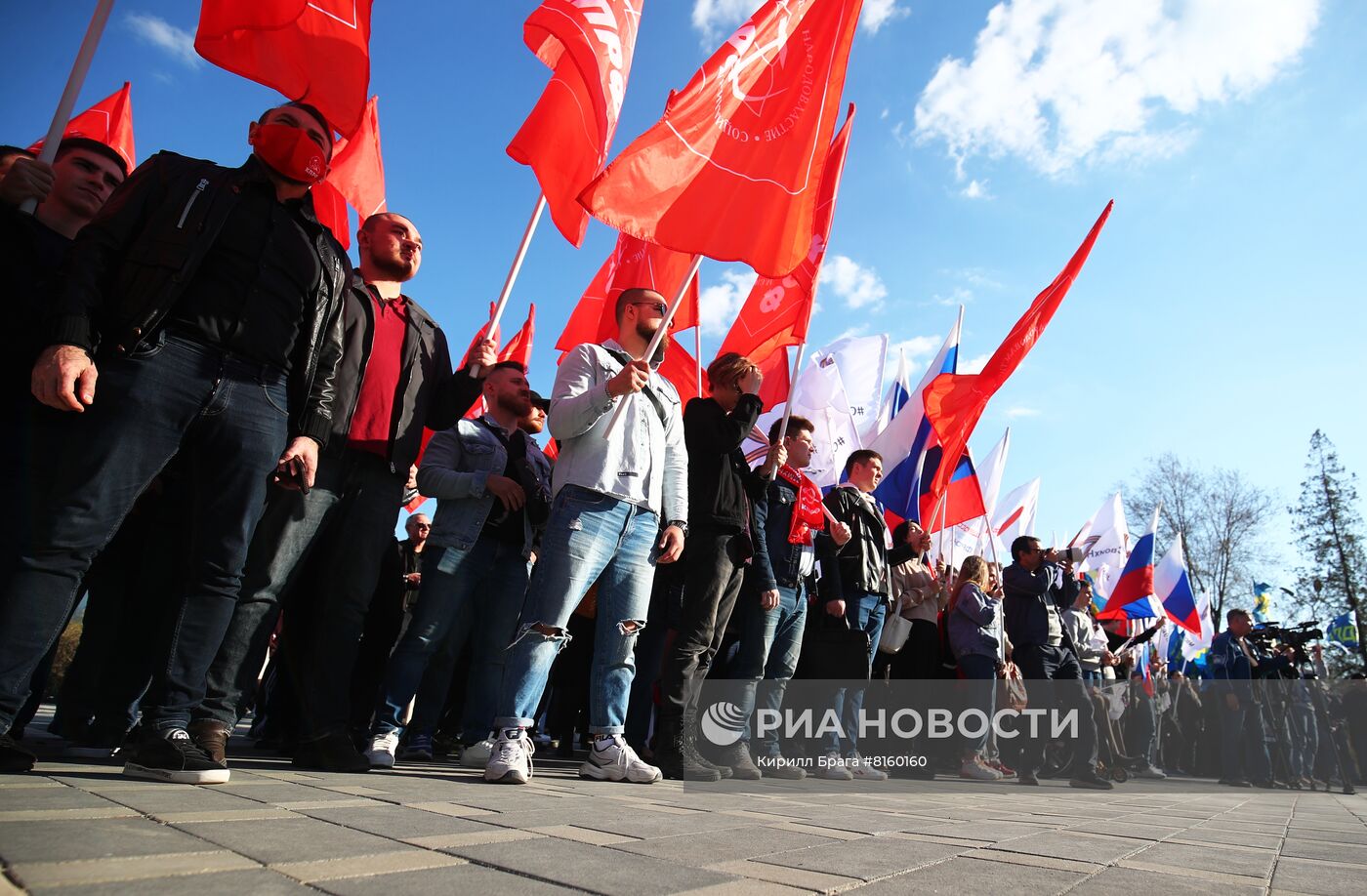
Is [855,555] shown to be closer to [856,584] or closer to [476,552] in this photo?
[856,584]

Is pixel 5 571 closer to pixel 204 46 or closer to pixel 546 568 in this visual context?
pixel 546 568

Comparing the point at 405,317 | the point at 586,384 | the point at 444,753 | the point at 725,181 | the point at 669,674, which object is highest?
the point at 725,181

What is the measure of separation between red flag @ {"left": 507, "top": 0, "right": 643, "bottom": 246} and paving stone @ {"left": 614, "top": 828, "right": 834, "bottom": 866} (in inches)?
140

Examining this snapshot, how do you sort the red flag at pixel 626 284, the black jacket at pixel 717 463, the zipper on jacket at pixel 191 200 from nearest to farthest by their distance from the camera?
the zipper on jacket at pixel 191 200 < the black jacket at pixel 717 463 < the red flag at pixel 626 284

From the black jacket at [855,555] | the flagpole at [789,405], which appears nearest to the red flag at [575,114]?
the flagpole at [789,405]

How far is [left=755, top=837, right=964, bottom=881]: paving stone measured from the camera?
69.6 inches

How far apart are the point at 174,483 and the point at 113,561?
588 mm

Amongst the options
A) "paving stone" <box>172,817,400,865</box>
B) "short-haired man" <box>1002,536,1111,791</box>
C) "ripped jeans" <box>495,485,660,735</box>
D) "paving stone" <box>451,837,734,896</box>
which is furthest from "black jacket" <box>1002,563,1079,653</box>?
"paving stone" <box>172,817,400,865</box>

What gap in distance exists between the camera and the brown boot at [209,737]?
2.69 meters

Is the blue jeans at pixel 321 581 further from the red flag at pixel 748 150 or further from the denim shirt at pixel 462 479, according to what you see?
the red flag at pixel 748 150

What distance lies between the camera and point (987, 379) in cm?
737

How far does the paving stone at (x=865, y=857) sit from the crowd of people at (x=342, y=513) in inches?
62.8

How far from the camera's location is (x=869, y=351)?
13.2m

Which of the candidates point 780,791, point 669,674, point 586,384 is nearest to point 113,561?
Result: point 586,384
